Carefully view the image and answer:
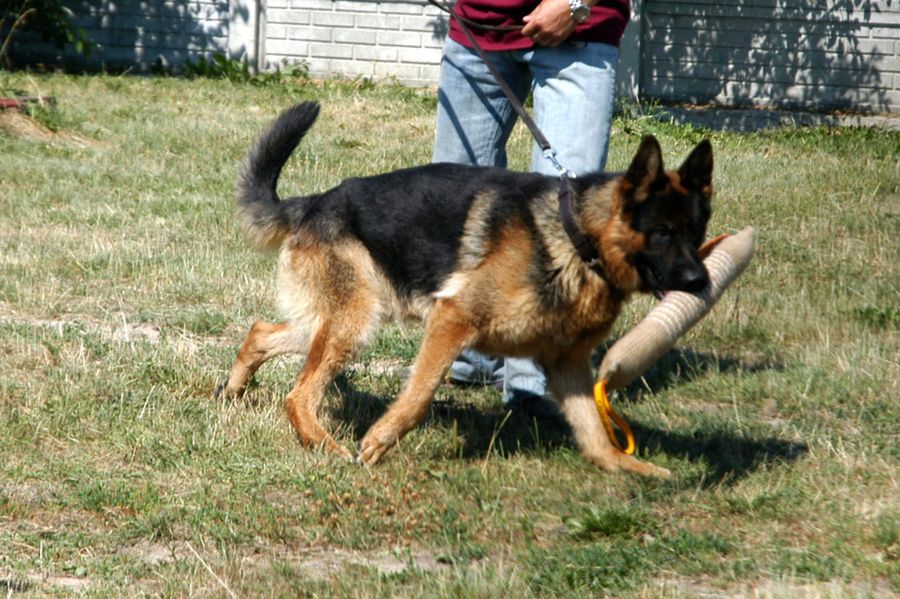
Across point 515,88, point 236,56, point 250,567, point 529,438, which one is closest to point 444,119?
point 515,88

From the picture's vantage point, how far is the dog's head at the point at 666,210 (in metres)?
4.32

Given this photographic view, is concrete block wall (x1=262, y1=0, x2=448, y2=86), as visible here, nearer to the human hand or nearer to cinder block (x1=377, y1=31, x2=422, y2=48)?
cinder block (x1=377, y1=31, x2=422, y2=48)

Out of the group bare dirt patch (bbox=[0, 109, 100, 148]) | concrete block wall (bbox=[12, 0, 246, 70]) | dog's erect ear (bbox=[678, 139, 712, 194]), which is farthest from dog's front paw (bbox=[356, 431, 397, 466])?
concrete block wall (bbox=[12, 0, 246, 70])

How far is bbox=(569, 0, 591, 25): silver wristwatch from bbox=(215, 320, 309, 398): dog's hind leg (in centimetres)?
185

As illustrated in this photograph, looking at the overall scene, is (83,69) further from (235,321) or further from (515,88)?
(515,88)

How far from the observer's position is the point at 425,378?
4695 millimetres

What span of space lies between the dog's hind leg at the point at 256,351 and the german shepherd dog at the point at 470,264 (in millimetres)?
17

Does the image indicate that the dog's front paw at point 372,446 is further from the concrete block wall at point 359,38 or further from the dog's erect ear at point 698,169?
the concrete block wall at point 359,38

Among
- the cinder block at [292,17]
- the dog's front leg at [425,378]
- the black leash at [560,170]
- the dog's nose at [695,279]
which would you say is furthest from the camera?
the cinder block at [292,17]

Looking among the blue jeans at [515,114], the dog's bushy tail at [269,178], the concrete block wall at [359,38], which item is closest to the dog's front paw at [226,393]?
the dog's bushy tail at [269,178]

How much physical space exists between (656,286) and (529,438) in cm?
115

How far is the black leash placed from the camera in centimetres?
455

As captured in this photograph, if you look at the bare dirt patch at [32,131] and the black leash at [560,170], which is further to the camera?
the bare dirt patch at [32,131]

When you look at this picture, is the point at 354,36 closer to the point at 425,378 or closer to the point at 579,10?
the point at 579,10
